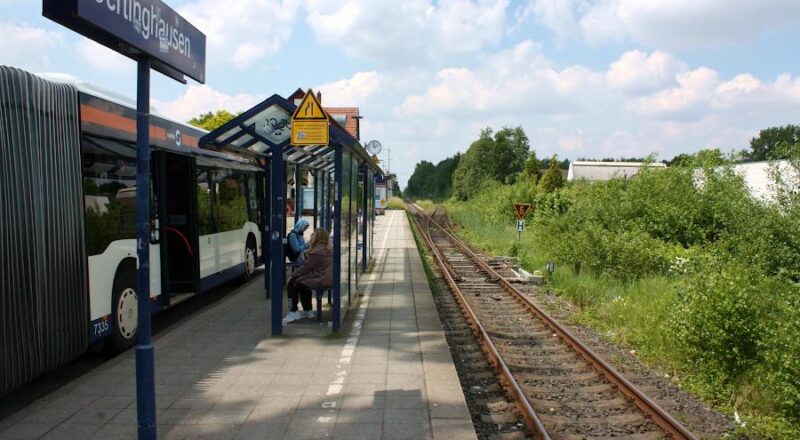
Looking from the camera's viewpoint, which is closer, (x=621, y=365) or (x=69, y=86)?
(x=69, y=86)

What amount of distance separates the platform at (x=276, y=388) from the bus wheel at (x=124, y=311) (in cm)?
19

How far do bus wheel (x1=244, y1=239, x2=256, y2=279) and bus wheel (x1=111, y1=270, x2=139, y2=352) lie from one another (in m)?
5.54

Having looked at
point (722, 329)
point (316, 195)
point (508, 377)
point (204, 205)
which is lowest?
point (508, 377)

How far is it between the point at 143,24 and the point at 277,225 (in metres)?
5.18

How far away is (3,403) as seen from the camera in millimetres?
5895

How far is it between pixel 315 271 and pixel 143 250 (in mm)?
4948

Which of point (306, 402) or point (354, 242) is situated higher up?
point (354, 242)

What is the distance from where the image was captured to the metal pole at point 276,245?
8.01m

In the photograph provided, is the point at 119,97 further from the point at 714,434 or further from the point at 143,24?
the point at 714,434

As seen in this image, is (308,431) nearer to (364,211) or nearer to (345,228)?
(345,228)

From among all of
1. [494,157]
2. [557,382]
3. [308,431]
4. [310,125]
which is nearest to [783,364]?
[557,382]

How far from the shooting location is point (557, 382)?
7.20 meters

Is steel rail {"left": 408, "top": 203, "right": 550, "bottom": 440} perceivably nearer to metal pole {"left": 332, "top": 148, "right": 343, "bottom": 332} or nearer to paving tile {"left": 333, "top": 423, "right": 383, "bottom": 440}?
paving tile {"left": 333, "top": 423, "right": 383, "bottom": 440}

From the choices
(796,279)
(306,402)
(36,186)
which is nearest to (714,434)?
(306,402)
